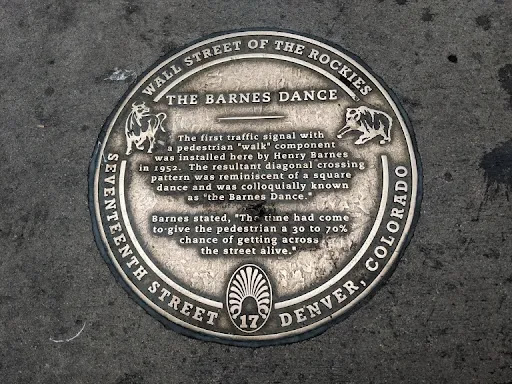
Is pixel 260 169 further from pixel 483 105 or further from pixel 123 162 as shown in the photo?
pixel 483 105

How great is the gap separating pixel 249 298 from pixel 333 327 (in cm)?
40

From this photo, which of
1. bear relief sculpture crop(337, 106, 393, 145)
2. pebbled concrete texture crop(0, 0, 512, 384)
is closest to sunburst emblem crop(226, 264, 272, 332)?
pebbled concrete texture crop(0, 0, 512, 384)

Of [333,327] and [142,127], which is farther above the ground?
[142,127]

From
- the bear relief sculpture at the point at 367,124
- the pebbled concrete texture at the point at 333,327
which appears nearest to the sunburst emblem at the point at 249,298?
the pebbled concrete texture at the point at 333,327

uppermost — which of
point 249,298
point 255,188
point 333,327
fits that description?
point 255,188

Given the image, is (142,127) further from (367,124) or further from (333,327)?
(333,327)

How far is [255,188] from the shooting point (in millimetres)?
2270

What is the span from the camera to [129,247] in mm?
2256

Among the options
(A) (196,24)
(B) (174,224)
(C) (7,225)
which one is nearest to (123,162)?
(B) (174,224)

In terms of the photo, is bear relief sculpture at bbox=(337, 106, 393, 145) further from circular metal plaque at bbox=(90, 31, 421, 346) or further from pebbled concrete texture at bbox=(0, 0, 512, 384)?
pebbled concrete texture at bbox=(0, 0, 512, 384)

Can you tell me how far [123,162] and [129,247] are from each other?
45cm

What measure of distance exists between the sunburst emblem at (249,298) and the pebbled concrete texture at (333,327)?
14cm

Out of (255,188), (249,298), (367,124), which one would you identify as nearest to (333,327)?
(249,298)

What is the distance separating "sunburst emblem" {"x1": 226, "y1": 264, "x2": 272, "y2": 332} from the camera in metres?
2.10
